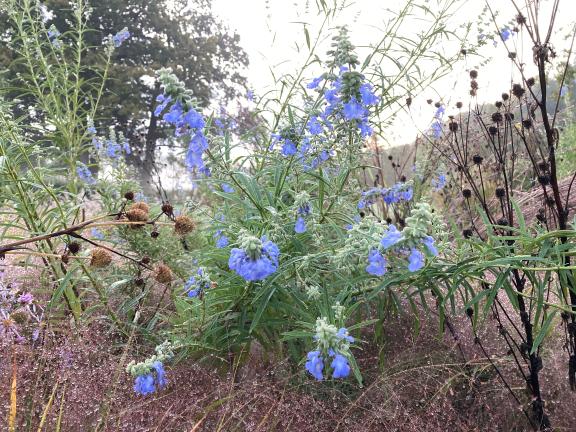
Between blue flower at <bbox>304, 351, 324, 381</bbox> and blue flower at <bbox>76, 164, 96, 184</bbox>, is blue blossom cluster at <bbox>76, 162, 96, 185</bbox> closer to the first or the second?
blue flower at <bbox>76, 164, 96, 184</bbox>

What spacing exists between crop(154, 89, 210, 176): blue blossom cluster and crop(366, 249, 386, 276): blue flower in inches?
29.0

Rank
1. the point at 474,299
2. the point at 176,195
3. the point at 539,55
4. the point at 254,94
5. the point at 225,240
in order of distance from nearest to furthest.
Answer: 1. the point at 474,299
2. the point at 539,55
3. the point at 225,240
4. the point at 254,94
5. the point at 176,195

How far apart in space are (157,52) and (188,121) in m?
20.7

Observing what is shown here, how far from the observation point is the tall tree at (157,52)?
1900 centimetres

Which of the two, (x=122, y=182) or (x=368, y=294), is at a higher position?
(x=122, y=182)

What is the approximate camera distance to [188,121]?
6.02 feet

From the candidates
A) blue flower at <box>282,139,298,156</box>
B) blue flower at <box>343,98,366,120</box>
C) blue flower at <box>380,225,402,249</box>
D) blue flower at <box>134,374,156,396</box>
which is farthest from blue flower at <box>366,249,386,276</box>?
blue flower at <box>134,374,156,396</box>

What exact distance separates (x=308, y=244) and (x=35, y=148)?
59.3 inches

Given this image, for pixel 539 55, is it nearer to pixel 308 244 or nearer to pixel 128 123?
pixel 308 244

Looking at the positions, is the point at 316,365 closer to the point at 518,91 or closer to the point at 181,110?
the point at 181,110

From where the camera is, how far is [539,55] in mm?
2135

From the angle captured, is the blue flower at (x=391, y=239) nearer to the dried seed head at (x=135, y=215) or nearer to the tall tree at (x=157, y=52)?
the dried seed head at (x=135, y=215)

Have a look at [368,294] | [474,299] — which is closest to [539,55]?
[474,299]

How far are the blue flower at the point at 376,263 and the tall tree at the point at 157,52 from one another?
17.8 m
